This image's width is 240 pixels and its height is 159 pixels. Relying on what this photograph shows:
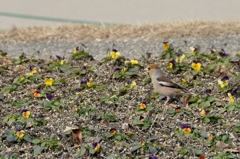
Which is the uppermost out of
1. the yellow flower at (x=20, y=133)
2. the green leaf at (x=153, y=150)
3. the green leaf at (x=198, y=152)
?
the green leaf at (x=198, y=152)

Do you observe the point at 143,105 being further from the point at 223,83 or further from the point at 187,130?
the point at 223,83

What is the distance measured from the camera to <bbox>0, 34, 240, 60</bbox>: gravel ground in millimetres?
9273

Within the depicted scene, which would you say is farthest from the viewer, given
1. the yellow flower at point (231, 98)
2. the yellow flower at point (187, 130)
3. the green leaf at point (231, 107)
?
the yellow flower at point (231, 98)

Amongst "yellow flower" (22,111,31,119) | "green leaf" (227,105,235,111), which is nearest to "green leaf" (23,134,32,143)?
"yellow flower" (22,111,31,119)

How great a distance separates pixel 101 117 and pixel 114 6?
731 centimetres

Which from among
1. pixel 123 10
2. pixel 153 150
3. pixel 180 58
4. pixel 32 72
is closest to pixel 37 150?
pixel 153 150

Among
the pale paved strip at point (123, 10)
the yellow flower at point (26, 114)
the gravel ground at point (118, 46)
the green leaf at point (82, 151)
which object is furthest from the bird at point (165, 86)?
the pale paved strip at point (123, 10)

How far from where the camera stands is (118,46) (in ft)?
31.8

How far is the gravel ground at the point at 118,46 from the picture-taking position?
9273 millimetres

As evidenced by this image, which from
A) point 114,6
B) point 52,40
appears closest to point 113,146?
point 52,40

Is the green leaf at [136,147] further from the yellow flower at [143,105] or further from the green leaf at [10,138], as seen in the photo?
the green leaf at [10,138]

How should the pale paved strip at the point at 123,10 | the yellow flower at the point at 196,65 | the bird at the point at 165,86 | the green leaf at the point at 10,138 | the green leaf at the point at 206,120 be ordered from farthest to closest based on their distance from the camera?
the pale paved strip at the point at 123,10 < the yellow flower at the point at 196,65 < the bird at the point at 165,86 < the green leaf at the point at 206,120 < the green leaf at the point at 10,138

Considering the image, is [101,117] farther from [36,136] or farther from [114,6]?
[114,6]

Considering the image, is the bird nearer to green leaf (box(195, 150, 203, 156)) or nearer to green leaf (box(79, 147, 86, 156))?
green leaf (box(195, 150, 203, 156))
